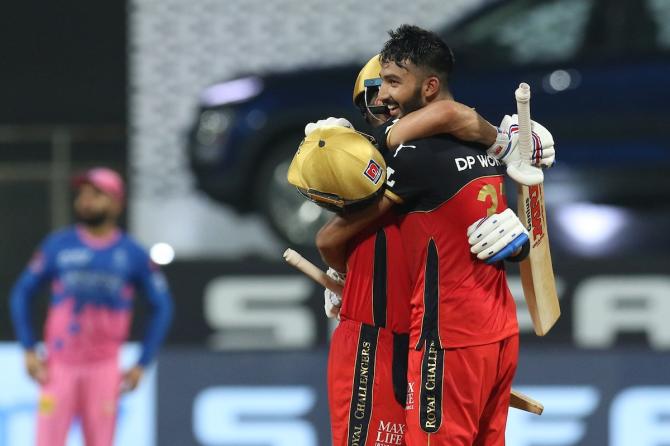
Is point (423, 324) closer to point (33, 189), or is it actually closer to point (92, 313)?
point (92, 313)

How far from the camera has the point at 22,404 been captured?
23.9 ft

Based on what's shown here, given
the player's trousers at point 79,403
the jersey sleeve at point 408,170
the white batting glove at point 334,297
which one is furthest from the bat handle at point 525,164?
the player's trousers at point 79,403

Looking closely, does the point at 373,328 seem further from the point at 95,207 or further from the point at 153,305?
the point at 95,207

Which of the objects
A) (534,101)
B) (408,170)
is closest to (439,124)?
(408,170)

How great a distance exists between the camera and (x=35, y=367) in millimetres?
7102

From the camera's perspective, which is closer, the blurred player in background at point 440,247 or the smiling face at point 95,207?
the blurred player in background at point 440,247

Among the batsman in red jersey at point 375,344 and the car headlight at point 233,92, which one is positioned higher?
the car headlight at point 233,92

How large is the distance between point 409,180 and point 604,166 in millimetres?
4865

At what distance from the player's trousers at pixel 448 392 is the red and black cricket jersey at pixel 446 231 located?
0.04 meters

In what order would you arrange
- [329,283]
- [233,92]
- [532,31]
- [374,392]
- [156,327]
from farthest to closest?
1. [233,92]
2. [532,31]
3. [156,327]
4. [329,283]
5. [374,392]

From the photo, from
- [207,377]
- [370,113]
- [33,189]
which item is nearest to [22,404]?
[207,377]

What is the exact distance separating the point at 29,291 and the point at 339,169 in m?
3.78

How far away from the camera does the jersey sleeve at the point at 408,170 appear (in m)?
3.80

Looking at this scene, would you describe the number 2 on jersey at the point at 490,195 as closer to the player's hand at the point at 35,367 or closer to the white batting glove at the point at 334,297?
the white batting glove at the point at 334,297
